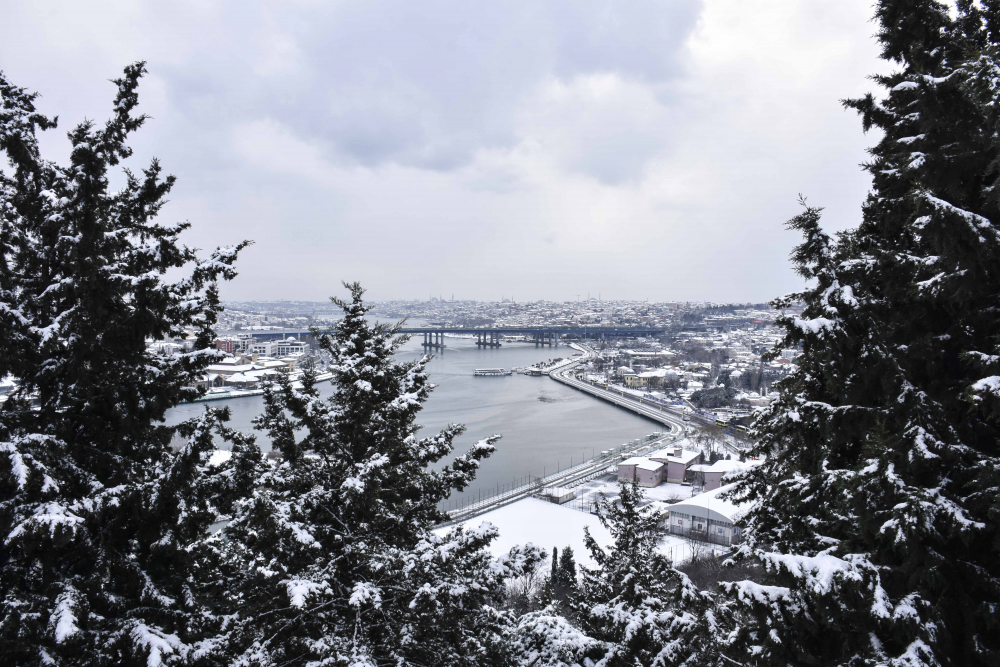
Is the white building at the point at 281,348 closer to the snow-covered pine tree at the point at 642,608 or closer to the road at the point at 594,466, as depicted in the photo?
the road at the point at 594,466

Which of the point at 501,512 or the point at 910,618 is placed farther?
the point at 501,512

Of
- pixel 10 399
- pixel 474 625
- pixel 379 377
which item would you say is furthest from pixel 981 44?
pixel 10 399

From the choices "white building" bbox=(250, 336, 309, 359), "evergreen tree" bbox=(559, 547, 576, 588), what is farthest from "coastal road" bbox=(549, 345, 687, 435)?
"white building" bbox=(250, 336, 309, 359)

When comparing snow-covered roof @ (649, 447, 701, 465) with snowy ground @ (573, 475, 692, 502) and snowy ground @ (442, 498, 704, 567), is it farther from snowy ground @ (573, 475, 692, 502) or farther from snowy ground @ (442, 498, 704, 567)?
snowy ground @ (442, 498, 704, 567)

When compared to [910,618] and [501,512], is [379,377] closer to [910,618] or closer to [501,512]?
[910,618]

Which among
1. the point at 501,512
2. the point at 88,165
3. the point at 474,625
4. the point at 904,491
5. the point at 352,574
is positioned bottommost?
the point at 501,512

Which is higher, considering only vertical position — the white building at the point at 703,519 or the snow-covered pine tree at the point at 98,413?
the snow-covered pine tree at the point at 98,413

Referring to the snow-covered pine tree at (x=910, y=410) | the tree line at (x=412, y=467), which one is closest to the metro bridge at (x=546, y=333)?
the tree line at (x=412, y=467)

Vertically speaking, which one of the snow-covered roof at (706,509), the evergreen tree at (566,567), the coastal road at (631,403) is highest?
the evergreen tree at (566,567)
